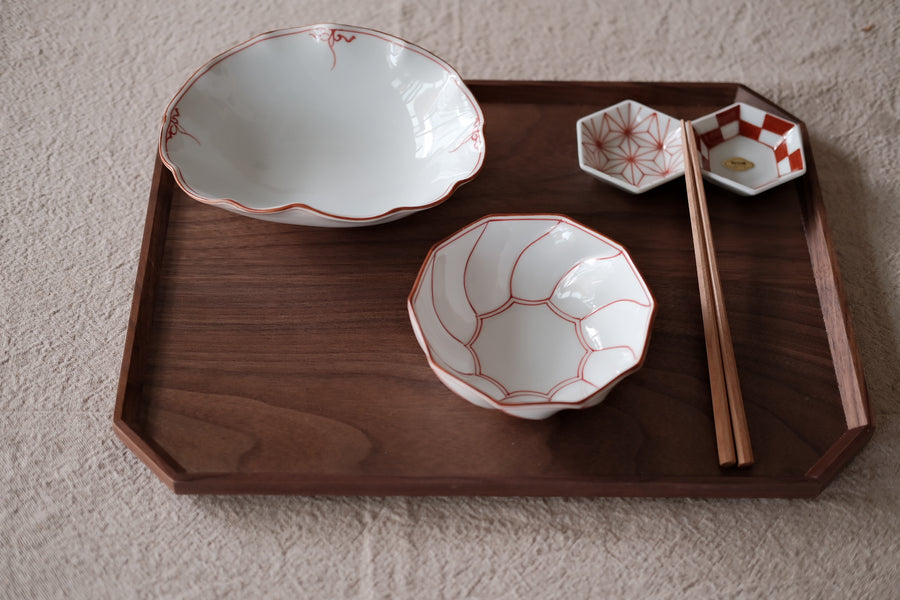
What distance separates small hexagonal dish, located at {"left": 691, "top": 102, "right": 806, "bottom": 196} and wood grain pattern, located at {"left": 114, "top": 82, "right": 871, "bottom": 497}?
0.11 feet

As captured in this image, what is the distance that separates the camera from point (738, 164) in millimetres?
987

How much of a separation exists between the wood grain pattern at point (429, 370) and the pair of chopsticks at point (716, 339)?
18 mm

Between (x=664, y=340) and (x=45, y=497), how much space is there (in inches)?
26.5

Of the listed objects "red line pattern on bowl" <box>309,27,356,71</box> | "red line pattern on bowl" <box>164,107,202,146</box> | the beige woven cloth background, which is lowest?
Result: the beige woven cloth background

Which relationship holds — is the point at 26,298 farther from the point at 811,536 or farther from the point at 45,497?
the point at 811,536

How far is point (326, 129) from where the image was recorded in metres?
1.01

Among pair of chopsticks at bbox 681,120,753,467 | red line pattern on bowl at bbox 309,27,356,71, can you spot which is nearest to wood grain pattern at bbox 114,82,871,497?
pair of chopsticks at bbox 681,120,753,467

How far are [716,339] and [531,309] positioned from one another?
0.20m

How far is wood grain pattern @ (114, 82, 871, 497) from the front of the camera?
2.56ft

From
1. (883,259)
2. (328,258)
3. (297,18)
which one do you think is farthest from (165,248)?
(883,259)

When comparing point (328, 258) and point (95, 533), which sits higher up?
point (328, 258)

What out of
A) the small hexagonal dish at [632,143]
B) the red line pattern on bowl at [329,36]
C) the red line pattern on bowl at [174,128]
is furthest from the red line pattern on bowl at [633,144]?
the red line pattern on bowl at [174,128]

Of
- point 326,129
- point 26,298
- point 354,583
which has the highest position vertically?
point 326,129

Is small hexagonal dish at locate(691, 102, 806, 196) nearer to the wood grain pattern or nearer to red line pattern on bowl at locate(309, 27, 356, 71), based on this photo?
the wood grain pattern
